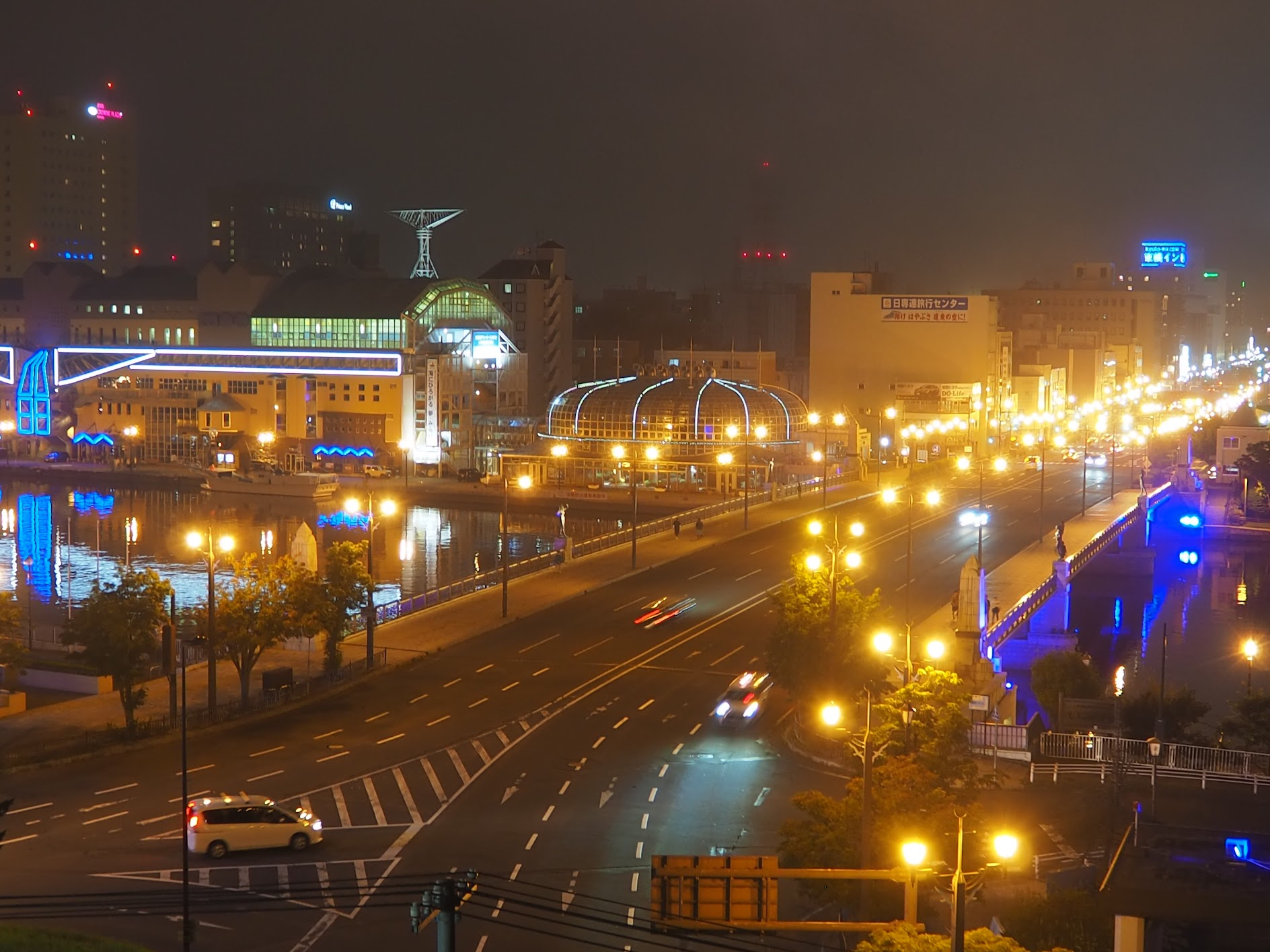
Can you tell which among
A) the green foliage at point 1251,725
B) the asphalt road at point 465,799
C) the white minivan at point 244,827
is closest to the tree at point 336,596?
the asphalt road at point 465,799

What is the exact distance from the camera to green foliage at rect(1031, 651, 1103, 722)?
41.2m

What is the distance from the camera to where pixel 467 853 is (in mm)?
23047

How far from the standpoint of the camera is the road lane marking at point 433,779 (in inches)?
1038

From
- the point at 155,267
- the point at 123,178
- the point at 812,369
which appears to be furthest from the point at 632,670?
the point at 123,178

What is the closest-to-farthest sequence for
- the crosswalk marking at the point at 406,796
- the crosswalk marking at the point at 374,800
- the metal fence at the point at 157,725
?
the crosswalk marking at the point at 374,800 → the crosswalk marking at the point at 406,796 → the metal fence at the point at 157,725

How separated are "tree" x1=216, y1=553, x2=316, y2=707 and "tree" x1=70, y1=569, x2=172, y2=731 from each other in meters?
1.41

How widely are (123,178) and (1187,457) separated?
5409 inches

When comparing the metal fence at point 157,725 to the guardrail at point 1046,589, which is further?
the guardrail at point 1046,589

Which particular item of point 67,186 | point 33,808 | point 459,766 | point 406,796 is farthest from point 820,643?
point 67,186

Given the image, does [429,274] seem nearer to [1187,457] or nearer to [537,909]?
[1187,457]

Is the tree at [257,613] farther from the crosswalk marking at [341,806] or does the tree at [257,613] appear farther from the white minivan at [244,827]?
the white minivan at [244,827]

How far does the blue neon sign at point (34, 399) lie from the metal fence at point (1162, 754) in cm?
9771

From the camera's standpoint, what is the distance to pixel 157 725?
102ft

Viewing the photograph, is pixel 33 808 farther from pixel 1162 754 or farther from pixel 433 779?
pixel 1162 754
